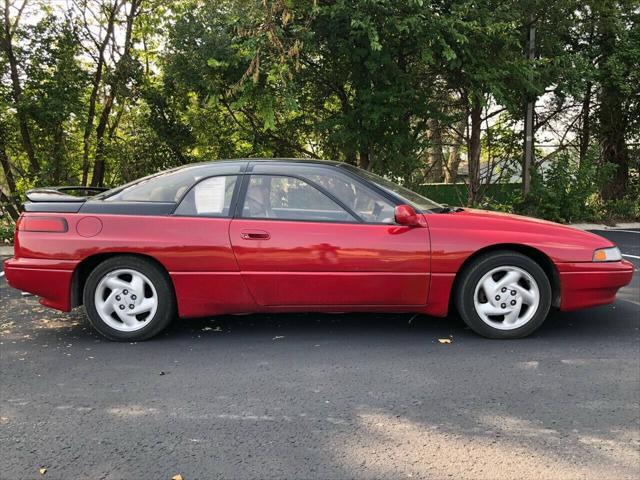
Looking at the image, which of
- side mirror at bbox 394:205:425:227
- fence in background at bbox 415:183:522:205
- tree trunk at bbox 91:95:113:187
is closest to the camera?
side mirror at bbox 394:205:425:227

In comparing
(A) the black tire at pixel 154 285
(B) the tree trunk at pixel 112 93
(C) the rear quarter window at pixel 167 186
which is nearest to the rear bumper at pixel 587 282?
(C) the rear quarter window at pixel 167 186

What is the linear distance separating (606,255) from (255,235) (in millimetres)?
2716

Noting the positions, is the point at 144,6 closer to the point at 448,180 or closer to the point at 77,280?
the point at 448,180

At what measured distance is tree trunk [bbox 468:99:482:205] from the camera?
12375 mm

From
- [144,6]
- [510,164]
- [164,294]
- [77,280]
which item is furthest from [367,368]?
[144,6]

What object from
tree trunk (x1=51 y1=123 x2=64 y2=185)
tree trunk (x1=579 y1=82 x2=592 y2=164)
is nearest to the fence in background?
tree trunk (x1=579 y1=82 x2=592 y2=164)

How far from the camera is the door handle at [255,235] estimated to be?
4086 mm

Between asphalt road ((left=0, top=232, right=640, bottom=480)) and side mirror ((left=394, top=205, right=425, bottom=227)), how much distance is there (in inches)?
35.9

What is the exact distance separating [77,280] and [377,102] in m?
7.17

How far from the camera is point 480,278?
161 inches

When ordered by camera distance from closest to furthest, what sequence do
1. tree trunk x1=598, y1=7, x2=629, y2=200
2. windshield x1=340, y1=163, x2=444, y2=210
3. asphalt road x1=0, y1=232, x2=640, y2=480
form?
asphalt road x1=0, y1=232, x2=640, y2=480 < windshield x1=340, y1=163, x2=444, y2=210 < tree trunk x1=598, y1=7, x2=629, y2=200

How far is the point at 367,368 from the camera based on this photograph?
3621mm

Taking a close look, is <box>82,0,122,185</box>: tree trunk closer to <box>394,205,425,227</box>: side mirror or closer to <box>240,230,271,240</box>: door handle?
<box>240,230,271,240</box>: door handle

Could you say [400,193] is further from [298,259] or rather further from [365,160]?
[365,160]
